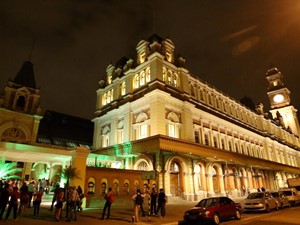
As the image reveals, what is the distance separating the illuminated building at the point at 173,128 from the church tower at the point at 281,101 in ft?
112

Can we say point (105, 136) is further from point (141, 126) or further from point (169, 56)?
point (169, 56)

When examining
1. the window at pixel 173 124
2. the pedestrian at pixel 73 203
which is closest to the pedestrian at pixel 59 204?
the pedestrian at pixel 73 203

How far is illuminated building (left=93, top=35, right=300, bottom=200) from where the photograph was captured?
24391 millimetres

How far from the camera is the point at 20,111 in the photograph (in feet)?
107

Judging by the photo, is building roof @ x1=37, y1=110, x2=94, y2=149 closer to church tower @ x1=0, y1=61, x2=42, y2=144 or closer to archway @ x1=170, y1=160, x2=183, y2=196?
church tower @ x1=0, y1=61, x2=42, y2=144

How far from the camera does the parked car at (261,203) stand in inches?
625

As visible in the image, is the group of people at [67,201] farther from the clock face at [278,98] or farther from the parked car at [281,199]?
the clock face at [278,98]

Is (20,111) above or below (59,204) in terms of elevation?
above

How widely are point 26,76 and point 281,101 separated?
77.3 m

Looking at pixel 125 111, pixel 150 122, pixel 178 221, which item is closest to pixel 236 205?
pixel 178 221

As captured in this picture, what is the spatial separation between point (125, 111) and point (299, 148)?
2331 inches

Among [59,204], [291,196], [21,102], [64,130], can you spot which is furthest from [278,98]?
[59,204]

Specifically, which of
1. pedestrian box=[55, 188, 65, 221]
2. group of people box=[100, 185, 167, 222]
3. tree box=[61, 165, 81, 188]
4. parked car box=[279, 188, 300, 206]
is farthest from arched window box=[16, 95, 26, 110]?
parked car box=[279, 188, 300, 206]

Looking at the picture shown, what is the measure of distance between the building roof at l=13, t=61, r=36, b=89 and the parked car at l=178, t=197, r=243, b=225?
1338 inches
